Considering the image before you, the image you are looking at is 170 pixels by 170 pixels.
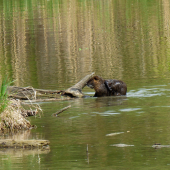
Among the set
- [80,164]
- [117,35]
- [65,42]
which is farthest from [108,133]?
[117,35]

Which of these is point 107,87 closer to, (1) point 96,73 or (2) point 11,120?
(1) point 96,73

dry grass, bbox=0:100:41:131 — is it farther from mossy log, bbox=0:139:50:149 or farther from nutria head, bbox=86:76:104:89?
nutria head, bbox=86:76:104:89

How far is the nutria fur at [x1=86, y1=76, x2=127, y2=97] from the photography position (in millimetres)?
15227

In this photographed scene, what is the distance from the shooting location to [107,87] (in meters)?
15.4

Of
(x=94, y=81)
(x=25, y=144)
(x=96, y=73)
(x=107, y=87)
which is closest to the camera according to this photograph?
(x=25, y=144)

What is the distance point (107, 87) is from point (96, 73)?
4.58 meters

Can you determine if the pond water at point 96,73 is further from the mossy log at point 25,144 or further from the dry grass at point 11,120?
the dry grass at point 11,120

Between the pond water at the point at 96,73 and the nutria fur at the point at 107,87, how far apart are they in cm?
41

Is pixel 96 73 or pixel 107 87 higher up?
pixel 96 73

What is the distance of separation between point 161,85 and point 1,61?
10.4 meters

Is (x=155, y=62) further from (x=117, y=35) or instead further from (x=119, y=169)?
(x=119, y=169)

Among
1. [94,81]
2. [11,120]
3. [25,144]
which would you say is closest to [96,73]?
[94,81]

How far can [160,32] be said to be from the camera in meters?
32.3

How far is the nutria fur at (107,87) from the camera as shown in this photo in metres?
15.2
